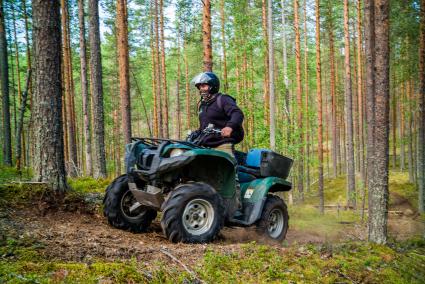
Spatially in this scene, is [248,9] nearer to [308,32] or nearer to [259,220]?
[308,32]

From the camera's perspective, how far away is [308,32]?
3012cm

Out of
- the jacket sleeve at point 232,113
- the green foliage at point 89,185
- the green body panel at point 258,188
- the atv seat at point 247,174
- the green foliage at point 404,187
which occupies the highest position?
the jacket sleeve at point 232,113

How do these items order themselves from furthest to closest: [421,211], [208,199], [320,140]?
[320,140] < [421,211] < [208,199]

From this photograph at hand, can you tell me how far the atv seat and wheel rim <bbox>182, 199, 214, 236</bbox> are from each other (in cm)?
152

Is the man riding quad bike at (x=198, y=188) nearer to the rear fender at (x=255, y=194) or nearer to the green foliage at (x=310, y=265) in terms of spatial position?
the rear fender at (x=255, y=194)

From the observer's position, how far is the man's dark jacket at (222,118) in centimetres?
623

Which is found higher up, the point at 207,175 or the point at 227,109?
the point at 227,109

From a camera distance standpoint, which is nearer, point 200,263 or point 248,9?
point 200,263

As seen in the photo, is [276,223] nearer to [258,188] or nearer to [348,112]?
[258,188]

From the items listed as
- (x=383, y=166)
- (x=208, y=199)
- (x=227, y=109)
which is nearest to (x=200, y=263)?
(x=208, y=199)

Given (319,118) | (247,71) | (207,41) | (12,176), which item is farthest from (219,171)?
(319,118)

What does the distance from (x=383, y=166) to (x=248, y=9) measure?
24.9 metres

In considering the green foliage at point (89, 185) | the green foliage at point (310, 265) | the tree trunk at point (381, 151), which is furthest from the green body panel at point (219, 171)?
the green foliage at point (89, 185)

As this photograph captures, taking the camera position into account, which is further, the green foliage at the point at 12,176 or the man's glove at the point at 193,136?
the green foliage at the point at 12,176
